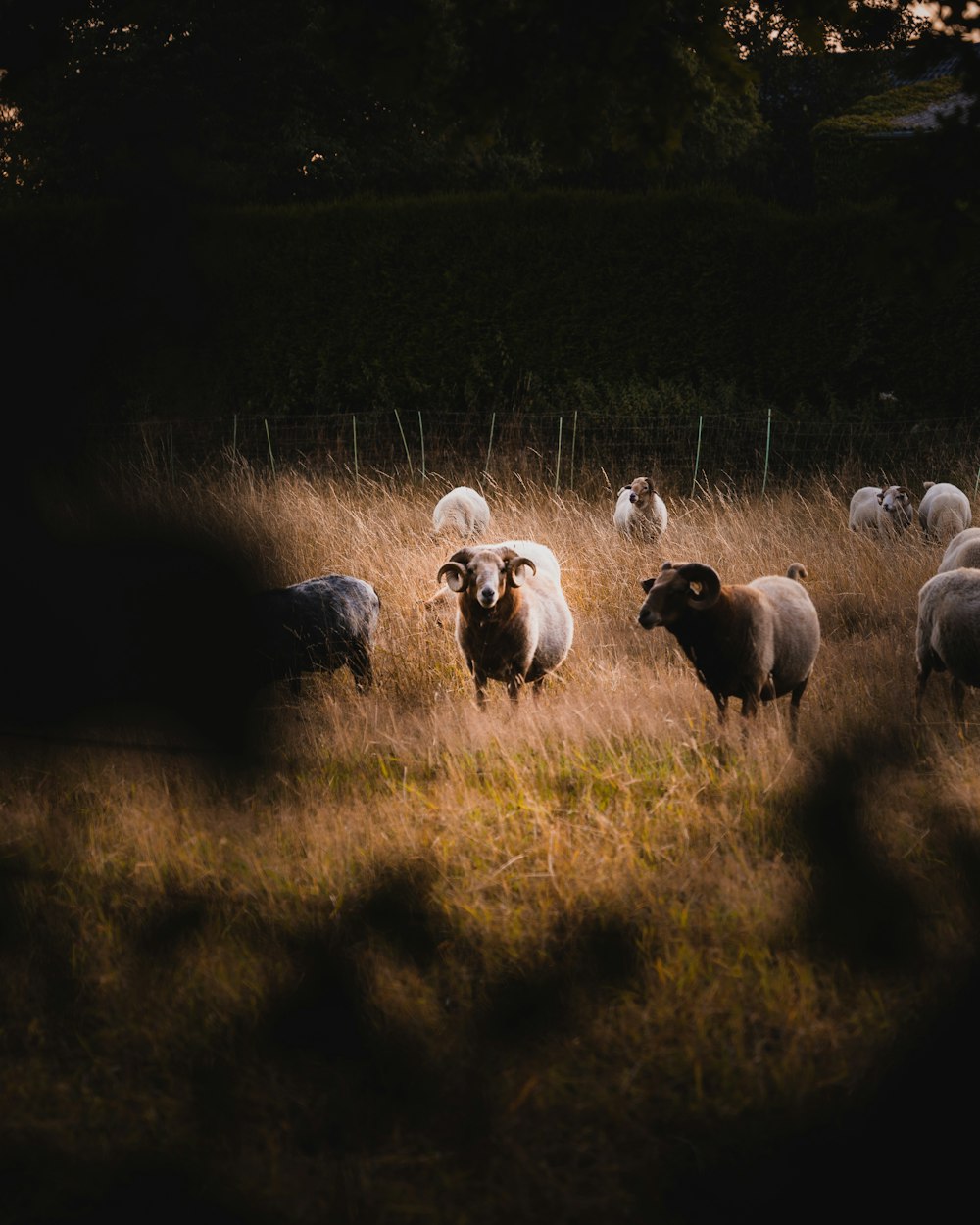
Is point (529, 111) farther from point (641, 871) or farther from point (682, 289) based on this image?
point (682, 289)

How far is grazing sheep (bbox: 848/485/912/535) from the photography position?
9.55 metres

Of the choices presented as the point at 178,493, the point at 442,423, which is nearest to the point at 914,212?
the point at 178,493

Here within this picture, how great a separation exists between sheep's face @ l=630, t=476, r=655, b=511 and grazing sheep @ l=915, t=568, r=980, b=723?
427cm

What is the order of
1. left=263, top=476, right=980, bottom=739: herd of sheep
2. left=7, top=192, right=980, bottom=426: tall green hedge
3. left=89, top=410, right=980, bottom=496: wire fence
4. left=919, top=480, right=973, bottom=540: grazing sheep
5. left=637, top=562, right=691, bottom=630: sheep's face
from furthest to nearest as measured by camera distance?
left=7, top=192, right=980, bottom=426: tall green hedge → left=89, top=410, right=980, bottom=496: wire fence → left=919, top=480, right=973, bottom=540: grazing sheep → left=263, top=476, right=980, bottom=739: herd of sheep → left=637, top=562, right=691, bottom=630: sheep's face

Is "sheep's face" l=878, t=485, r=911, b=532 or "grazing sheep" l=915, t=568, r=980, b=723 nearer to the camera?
"grazing sheep" l=915, t=568, r=980, b=723

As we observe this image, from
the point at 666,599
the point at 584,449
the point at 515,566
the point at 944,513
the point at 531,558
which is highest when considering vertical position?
the point at 666,599

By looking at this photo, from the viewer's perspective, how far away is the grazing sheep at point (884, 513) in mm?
9547

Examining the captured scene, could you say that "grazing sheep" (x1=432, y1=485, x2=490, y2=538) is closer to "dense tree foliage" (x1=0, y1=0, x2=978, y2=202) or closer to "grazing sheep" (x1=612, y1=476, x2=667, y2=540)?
"grazing sheep" (x1=612, y1=476, x2=667, y2=540)

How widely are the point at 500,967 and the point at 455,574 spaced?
265 centimetres

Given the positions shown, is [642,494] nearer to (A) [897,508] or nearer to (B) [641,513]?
(B) [641,513]

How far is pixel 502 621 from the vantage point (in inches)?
230

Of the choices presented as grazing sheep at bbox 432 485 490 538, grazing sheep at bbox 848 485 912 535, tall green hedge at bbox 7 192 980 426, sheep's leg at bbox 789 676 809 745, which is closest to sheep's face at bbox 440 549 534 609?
sheep's leg at bbox 789 676 809 745

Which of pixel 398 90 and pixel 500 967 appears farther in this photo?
pixel 398 90

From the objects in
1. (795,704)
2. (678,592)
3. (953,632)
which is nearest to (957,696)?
(953,632)
